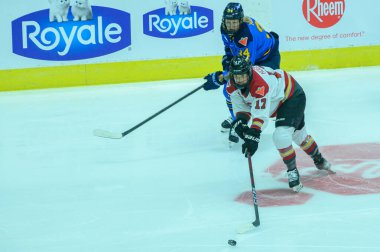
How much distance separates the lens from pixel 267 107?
3.27 metres

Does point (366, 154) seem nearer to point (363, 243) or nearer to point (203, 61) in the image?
point (363, 243)

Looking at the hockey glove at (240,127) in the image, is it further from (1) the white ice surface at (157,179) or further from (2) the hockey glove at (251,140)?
(1) the white ice surface at (157,179)

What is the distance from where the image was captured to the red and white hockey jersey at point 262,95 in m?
3.25

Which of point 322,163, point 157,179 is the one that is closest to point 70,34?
point 157,179

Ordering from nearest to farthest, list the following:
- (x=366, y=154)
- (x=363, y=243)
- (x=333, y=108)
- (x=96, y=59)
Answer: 1. (x=363, y=243)
2. (x=366, y=154)
3. (x=333, y=108)
4. (x=96, y=59)

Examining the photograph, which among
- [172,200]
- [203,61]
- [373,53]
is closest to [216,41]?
[203,61]

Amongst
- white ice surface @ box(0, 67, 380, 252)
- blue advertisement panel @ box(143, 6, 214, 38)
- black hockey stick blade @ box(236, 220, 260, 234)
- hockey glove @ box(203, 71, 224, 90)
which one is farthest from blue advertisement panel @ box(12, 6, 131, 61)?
black hockey stick blade @ box(236, 220, 260, 234)

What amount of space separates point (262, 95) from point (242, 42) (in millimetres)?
1068

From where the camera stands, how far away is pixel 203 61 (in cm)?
739

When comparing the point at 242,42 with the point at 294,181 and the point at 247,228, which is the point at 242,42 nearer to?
the point at 294,181

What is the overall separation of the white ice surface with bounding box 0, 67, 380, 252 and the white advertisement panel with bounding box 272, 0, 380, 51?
0.92 metres

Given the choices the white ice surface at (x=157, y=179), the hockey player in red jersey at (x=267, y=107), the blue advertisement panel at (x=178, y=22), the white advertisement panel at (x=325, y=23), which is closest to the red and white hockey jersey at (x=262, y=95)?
the hockey player in red jersey at (x=267, y=107)

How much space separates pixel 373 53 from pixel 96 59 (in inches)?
121

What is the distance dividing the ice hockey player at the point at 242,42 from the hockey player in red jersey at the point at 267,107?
1.93 feet
